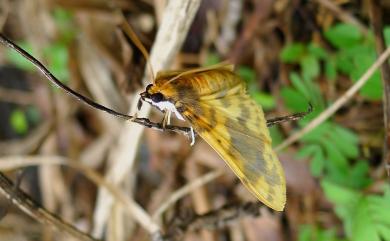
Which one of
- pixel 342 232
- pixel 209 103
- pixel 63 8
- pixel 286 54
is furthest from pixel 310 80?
pixel 63 8

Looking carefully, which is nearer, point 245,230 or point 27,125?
point 245,230

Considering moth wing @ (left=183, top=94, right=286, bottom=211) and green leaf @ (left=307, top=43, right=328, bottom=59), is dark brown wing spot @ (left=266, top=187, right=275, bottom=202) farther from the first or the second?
green leaf @ (left=307, top=43, right=328, bottom=59)

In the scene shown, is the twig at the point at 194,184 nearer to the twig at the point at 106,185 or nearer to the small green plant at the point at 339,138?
the twig at the point at 106,185

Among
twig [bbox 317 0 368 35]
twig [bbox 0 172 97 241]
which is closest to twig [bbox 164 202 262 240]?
twig [bbox 0 172 97 241]

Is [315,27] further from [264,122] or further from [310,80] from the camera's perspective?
[264,122]

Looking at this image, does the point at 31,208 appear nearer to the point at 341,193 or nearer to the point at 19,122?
the point at 341,193

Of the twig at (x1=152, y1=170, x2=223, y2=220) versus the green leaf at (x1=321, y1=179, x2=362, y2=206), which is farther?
→ the twig at (x1=152, y1=170, x2=223, y2=220)
